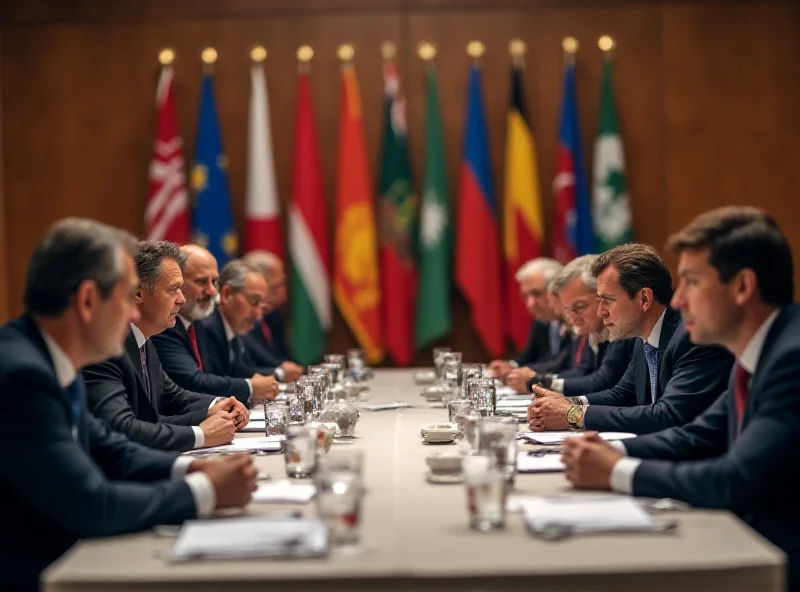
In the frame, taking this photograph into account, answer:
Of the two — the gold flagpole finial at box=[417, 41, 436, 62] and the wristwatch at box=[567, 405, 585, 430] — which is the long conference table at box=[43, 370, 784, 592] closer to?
the wristwatch at box=[567, 405, 585, 430]

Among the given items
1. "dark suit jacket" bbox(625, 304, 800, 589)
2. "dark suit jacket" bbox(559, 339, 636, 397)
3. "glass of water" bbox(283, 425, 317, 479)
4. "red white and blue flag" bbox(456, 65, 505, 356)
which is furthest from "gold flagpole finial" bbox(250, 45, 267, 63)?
"dark suit jacket" bbox(625, 304, 800, 589)

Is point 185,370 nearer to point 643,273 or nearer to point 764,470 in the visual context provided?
point 643,273

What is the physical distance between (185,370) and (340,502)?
3419mm

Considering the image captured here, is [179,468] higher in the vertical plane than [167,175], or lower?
lower

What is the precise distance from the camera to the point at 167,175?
9070 mm

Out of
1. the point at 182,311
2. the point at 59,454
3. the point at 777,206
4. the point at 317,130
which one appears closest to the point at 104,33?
the point at 317,130

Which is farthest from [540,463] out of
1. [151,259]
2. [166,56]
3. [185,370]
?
[166,56]

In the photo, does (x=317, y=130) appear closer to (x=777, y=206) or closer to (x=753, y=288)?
(x=777, y=206)

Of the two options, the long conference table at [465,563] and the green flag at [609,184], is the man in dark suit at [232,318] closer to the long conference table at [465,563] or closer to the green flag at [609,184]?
the green flag at [609,184]

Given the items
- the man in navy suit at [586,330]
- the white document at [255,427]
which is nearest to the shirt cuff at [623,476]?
the white document at [255,427]

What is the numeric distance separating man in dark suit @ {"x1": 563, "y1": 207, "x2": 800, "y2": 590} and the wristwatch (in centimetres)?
83

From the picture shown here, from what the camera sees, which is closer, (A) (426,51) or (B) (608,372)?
(B) (608,372)

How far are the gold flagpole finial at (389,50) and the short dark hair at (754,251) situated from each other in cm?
660

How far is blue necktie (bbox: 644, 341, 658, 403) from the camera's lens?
14.2 ft
